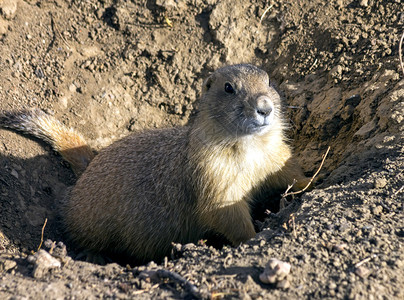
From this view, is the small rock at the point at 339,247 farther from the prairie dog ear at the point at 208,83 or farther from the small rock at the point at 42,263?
the prairie dog ear at the point at 208,83

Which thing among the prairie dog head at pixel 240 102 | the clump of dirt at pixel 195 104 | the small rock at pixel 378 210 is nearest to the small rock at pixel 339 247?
the clump of dirt at pixel 195 104

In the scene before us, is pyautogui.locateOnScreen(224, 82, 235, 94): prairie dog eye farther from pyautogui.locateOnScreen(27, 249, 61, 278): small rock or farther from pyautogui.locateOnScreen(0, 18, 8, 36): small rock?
pyautogui.locateOnScreen(0, 18, 8, 36): small rock

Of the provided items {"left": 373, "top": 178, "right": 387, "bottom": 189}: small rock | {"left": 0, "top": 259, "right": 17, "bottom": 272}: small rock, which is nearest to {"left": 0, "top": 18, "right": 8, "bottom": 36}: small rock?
{"left": 0, "top": 259, "right": 17, "bottom": 272}: small rock

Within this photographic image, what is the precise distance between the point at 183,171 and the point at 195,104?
2.84 meters

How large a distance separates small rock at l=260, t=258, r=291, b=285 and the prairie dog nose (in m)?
1.63

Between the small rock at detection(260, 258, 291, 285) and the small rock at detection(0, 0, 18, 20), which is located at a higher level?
the small rock at detection(0, 0, 18, 20)

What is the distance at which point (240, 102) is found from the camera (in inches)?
182

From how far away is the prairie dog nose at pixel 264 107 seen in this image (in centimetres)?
436

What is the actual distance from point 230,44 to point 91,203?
11.9 ft

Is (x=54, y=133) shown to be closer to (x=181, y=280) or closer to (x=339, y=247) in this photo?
(x=181, y=280)

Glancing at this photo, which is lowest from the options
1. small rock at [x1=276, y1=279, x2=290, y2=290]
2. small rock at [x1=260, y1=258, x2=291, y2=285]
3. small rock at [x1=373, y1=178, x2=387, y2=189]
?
small rock at [x1=276, y1=279, x2=290, y2=290]

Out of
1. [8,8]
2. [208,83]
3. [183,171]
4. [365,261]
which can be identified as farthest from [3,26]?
[365,261]

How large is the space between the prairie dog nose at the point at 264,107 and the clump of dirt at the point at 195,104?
38.2 inches

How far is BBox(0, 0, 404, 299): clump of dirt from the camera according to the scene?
11.3 feet
